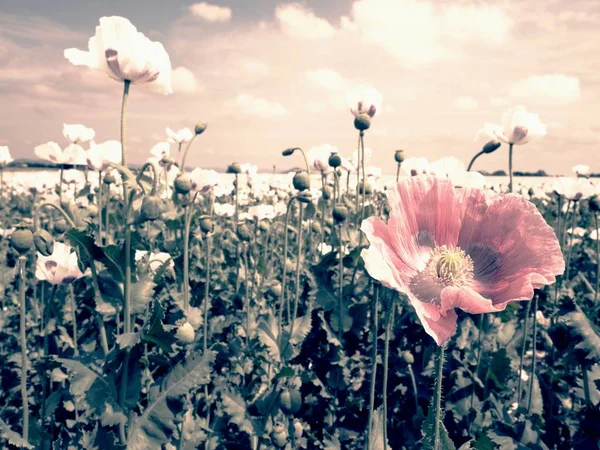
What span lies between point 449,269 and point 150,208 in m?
1.16

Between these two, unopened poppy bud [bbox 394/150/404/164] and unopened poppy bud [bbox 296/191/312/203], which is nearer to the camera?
unopened poppy bud [bbox 296/191/312/203]

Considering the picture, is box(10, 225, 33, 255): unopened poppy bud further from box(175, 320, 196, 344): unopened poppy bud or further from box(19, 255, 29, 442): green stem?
box(175, 320, 196, 344): unopened poppy bud

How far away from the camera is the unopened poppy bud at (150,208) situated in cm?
192

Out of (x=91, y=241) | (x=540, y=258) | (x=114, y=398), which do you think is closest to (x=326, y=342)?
(x=114, y=398)

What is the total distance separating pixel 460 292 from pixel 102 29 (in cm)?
172

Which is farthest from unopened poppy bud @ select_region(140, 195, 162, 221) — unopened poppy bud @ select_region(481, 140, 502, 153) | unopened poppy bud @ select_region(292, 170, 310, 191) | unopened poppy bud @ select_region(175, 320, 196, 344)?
unopened poppy bud @ select_region(481, 140, 502, 153)

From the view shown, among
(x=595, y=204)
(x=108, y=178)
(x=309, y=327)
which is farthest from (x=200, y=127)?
(x=595, y=204)

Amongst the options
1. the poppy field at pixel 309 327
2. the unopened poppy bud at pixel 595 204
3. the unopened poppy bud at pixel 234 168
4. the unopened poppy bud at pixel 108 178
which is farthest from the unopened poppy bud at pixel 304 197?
the unopened poppy bud at pixel 595 204

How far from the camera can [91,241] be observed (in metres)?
1.89

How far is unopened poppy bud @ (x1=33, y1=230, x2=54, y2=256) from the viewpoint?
7.15 feet

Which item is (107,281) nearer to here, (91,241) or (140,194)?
(91,241)

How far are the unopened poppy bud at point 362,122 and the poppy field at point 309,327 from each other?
11 mm

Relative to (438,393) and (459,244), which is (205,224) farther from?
(438,393)

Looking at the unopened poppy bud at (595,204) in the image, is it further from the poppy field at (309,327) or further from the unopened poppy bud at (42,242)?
the unopened poppy bud at (42,242)
